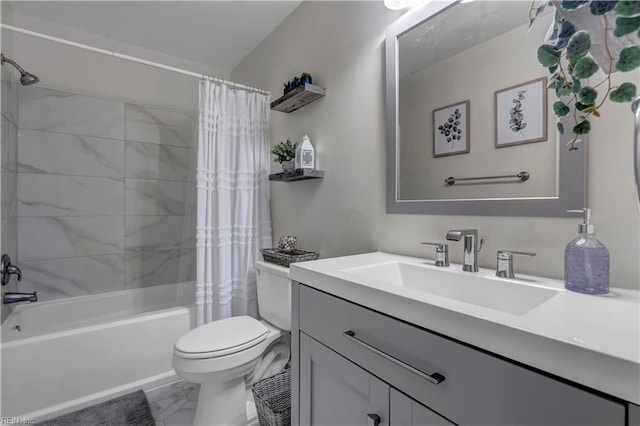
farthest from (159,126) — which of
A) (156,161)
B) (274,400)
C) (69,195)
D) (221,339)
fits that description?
(274,400)

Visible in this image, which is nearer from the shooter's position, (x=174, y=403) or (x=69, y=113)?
(x=174, y=403)

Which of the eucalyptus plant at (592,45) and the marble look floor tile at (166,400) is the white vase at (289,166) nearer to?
the eucalyptus plant at (592,45)

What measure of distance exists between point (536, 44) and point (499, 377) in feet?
3.13

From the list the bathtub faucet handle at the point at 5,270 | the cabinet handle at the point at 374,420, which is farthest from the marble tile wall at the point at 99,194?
the cabinet handle at the point at 374,420

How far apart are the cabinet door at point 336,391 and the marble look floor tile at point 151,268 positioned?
213 cm

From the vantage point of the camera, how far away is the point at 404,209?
1242mm

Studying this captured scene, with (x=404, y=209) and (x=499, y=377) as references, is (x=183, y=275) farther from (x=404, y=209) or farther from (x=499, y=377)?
(x=499, y=377)

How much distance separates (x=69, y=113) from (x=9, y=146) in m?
0.48

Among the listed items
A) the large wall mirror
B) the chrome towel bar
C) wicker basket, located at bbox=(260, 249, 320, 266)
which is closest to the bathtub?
wicker basket, located at bbox=(260, 249, 320, 266)

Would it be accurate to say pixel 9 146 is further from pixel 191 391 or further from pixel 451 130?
pixel 451 130

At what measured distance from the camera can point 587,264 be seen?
689 mm

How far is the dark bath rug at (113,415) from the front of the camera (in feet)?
4.71

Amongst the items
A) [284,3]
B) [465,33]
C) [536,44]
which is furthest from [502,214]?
[284,3]

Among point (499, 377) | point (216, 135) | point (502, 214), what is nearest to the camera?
point (499, 377)
